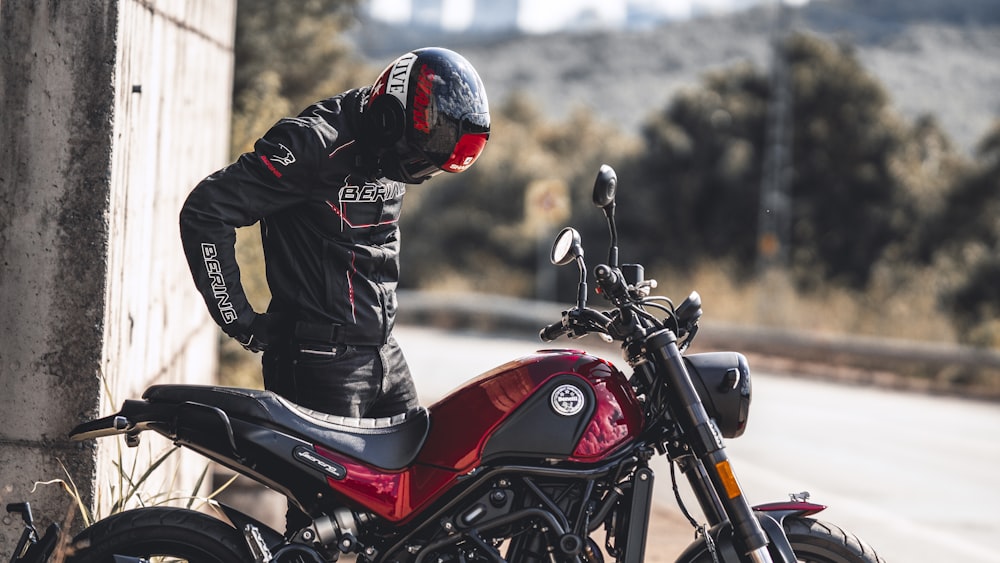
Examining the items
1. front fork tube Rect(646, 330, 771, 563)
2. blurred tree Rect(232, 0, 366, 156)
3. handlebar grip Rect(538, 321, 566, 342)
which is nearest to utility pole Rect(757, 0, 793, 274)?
blurred tree Rect(232, 0, 366, 156)

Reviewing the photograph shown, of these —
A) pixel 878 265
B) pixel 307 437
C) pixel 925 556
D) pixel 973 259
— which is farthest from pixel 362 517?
pixel 878 265

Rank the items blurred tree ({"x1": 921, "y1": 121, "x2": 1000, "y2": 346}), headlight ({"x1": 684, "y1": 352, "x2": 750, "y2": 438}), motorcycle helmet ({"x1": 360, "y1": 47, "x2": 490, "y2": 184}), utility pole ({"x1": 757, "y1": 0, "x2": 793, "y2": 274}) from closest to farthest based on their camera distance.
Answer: headlight ({"x1": 684, "y1": 352, "x2": 750, "y2": 438}) → motorcycle helmet ({"x1": 360, "y1": 47, "x2": 490, "y2": 184}) → utility pole ({"x1": 757, "y1": 0, "x2": 793, "y2": 274}) → blurred tree ({"x1": 921, "y1": 121, "x2": 1000, "y2": 346})

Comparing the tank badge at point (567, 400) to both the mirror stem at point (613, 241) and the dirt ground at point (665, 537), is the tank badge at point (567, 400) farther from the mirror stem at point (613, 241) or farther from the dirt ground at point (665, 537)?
the dirt ground at point (665, 537)

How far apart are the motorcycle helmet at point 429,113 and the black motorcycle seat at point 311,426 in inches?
33.4

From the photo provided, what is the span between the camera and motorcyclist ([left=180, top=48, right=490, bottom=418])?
3592 mm

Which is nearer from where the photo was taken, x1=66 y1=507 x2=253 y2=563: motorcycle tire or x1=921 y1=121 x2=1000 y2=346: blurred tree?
x1=66 y1=507 x2=253 y2=563: motorcycle tire

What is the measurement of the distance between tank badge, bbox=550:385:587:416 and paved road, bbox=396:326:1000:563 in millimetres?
4249

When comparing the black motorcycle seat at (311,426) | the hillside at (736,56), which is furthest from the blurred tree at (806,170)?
the hillside at (736,56)

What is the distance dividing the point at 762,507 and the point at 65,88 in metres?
2.36

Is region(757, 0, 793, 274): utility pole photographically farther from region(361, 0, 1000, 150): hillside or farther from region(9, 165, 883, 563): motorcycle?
region(361, 0, 1000, 150): hillside

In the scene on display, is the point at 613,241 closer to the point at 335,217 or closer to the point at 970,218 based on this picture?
the point at 335,217

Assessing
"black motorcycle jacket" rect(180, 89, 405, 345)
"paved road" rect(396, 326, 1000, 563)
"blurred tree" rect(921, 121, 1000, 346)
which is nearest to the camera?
"black motorcycle jacket" rect(180, 89, 405, 345)

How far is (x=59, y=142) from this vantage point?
381 centimetres

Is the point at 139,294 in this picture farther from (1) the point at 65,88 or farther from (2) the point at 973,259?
(2) the point at 973,259
